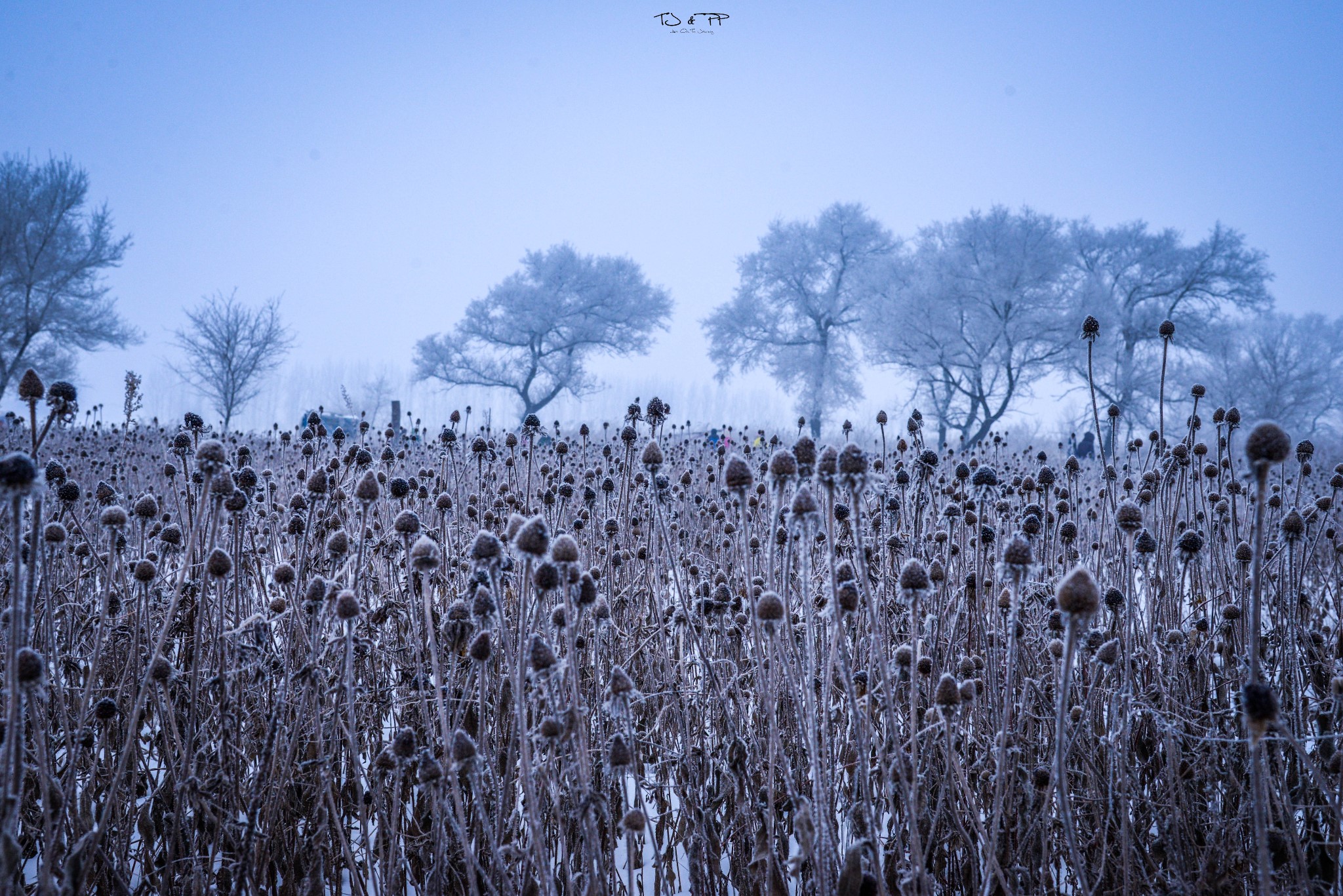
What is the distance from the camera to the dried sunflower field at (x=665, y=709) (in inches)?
55.7

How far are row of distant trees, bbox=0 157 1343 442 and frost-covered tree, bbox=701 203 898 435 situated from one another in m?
0.08

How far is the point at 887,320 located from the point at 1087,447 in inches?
403

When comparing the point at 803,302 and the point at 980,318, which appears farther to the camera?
the point at 803,302

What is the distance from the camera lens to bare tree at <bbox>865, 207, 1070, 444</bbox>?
2438 centimetres

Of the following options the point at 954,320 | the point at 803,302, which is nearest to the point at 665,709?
the point at 954,320

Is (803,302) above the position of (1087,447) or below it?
above

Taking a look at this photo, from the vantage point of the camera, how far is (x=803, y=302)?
3180 centimetres

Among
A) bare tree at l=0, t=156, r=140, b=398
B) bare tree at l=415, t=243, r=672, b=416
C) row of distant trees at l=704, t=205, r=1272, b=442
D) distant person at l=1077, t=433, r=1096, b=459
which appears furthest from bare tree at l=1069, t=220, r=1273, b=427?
bare tree at l=0, t=156, r=140, b=398

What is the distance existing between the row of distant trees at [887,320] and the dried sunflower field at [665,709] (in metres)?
19.7

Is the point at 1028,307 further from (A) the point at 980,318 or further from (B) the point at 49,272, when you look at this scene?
(B) the point at 49,272

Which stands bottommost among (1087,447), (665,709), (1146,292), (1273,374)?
(665,709)

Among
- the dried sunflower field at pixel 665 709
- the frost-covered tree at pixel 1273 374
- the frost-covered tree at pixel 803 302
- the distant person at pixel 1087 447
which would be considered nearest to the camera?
the dried sunflower field at pixel 665 709

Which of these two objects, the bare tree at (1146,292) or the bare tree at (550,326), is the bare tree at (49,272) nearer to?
the bare tree at (550,326)

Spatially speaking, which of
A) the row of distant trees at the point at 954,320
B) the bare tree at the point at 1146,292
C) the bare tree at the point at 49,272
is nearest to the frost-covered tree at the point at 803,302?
the row of distant trees at the point at 954,320
